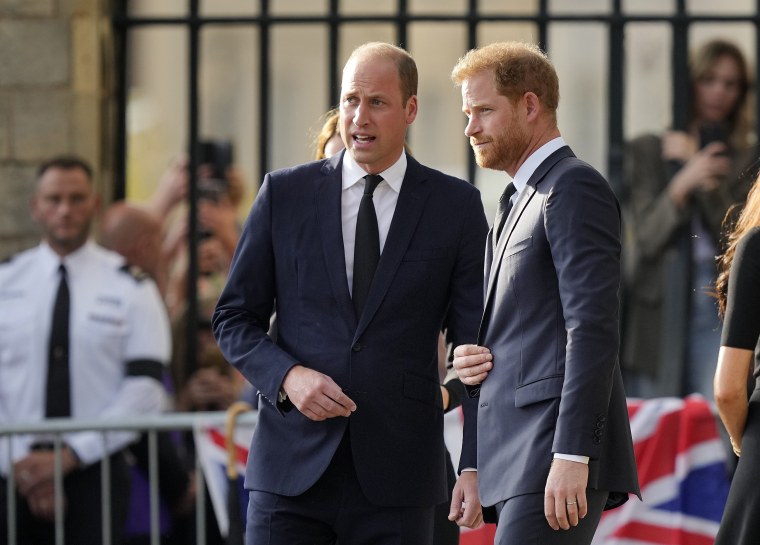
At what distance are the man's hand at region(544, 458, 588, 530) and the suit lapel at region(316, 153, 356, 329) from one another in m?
0.76

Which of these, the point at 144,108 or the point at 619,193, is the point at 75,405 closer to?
the point at 144,108

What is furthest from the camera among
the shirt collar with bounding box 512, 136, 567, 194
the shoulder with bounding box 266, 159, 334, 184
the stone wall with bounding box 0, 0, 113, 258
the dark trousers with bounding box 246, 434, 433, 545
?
the stone wall with bounding box 0, 0, 113, 258

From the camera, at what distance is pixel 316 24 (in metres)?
7.98

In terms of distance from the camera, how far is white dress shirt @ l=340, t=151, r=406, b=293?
13.6ft

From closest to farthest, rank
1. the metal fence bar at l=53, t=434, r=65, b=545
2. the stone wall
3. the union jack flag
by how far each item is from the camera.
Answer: the union jack flag < the metal fence bar at l=53, t=434, r=65, b=545 < the stone wall

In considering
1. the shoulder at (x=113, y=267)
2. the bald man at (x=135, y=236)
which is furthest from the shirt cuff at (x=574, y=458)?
the bald man at (x=135, y=236)

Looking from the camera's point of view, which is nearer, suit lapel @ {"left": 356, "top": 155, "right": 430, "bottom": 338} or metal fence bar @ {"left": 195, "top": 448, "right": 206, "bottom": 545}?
suit lapel @ {"left": 356, "top": 155, "right": 430, "bottom": 338}

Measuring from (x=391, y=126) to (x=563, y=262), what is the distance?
0.73 meters

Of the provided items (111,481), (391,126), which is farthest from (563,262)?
(111,481)

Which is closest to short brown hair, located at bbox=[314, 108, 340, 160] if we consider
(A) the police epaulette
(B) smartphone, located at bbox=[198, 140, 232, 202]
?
(A) the police epaulette

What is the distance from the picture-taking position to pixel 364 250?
13.4ft

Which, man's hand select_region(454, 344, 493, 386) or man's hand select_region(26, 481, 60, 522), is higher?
man's hand select_region(454, 344, 493, 386)

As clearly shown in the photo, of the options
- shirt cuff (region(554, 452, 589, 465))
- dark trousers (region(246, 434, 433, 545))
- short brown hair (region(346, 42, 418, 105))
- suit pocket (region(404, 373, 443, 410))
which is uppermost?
short brown hair (region(346, 42, 418, 105))

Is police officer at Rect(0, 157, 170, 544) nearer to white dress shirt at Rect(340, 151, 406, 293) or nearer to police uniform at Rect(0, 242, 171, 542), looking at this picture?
police uniform at Rect(0, 242, 171, 542)
